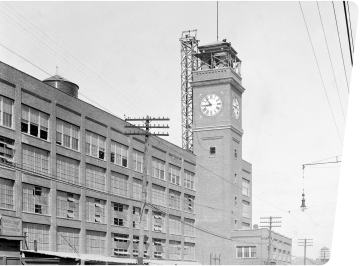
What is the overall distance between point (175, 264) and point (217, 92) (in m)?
22.6

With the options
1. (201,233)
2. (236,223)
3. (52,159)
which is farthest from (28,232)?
(236,223)

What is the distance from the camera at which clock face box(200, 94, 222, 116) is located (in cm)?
6488

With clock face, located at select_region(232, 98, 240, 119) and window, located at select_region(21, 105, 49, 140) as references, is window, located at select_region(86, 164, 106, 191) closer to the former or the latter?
window, located at select_region(21, 105, 49, 140)

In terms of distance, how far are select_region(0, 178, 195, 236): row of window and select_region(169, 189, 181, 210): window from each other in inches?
90.2

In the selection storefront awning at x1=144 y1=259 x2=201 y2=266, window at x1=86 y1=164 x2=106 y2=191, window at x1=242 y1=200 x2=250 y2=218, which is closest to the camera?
window at x1=86 y1=164 x2=106 y2=191

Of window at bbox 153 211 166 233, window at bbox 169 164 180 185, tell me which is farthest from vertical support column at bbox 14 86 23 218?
window at bbox 169 164 180 185

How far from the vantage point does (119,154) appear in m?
47.6

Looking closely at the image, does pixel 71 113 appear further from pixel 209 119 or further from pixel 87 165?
pixel 209 119

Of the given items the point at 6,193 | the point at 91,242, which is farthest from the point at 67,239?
the point at 6,193

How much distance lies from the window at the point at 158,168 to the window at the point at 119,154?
5.92 meters

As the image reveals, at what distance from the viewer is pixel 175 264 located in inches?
2032

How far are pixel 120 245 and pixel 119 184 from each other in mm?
5270

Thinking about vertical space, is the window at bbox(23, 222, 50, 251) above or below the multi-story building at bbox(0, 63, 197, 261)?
below

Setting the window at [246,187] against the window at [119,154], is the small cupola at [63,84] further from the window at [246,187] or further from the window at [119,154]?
the window at [246,187]
